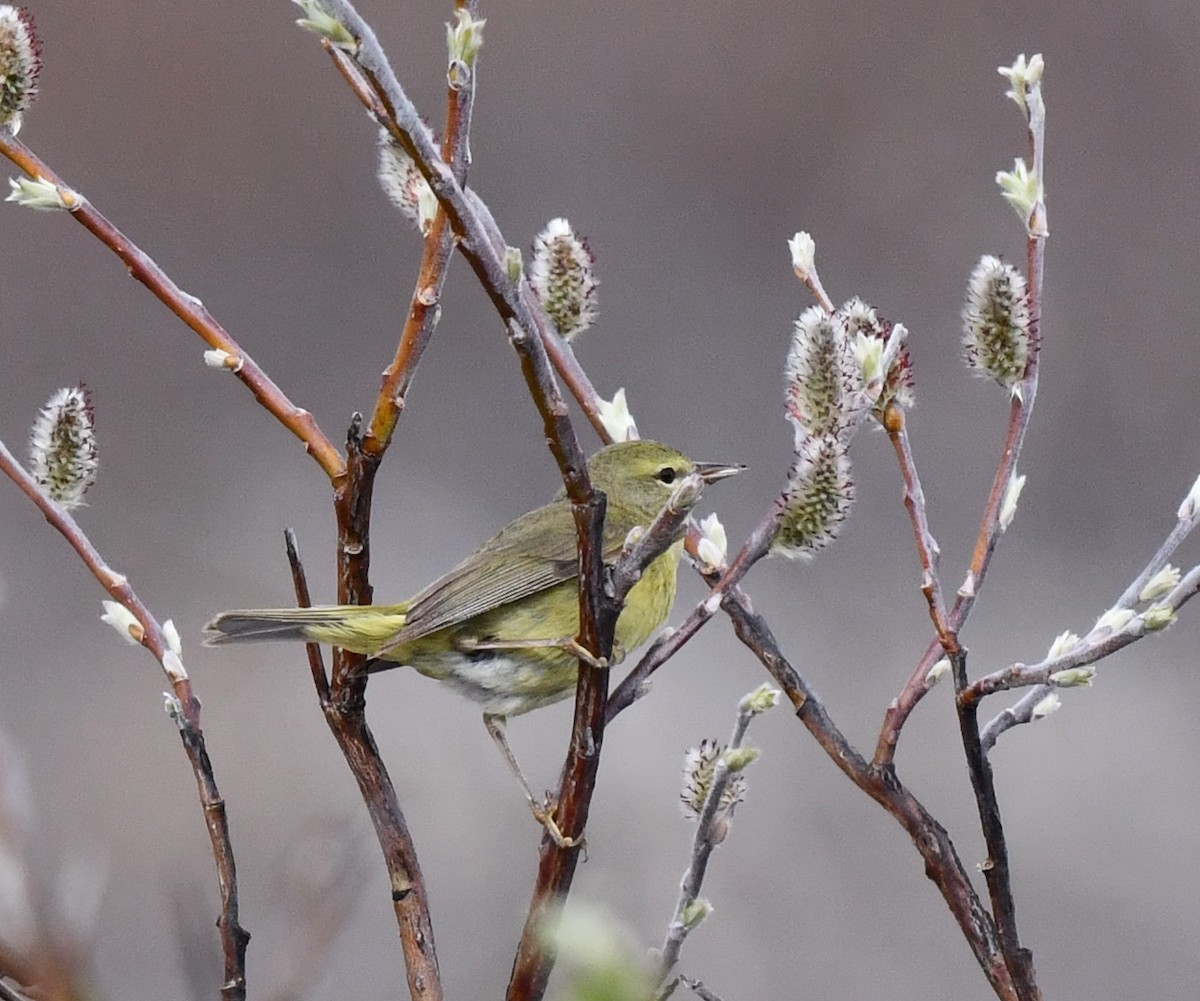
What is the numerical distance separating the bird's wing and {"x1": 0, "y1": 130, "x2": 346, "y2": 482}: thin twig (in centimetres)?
55

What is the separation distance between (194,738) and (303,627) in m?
0.69

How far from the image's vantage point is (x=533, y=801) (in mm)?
1643

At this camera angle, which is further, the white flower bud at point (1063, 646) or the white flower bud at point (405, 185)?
the white flower bud at point (405, 185)

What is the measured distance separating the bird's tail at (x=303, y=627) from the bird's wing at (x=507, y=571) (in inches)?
1.4

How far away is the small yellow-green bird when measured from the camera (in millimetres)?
2047

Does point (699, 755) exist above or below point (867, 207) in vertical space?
below

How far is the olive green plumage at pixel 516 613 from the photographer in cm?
206

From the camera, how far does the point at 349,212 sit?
4.39 meters

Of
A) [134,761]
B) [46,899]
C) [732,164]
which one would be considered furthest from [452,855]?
[46,899]

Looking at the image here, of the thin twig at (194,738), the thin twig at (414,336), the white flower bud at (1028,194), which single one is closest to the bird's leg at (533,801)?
the thin twig at (194,738)

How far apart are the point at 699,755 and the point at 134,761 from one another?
9.16 feet

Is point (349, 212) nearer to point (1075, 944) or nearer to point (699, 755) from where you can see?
point (1075, 944)

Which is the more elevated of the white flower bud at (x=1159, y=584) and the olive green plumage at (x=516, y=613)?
the olive green plumage at (x=516, y=613)

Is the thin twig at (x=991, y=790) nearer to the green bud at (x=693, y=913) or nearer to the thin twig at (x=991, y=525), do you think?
the thin twig at (x=991, y=525)
